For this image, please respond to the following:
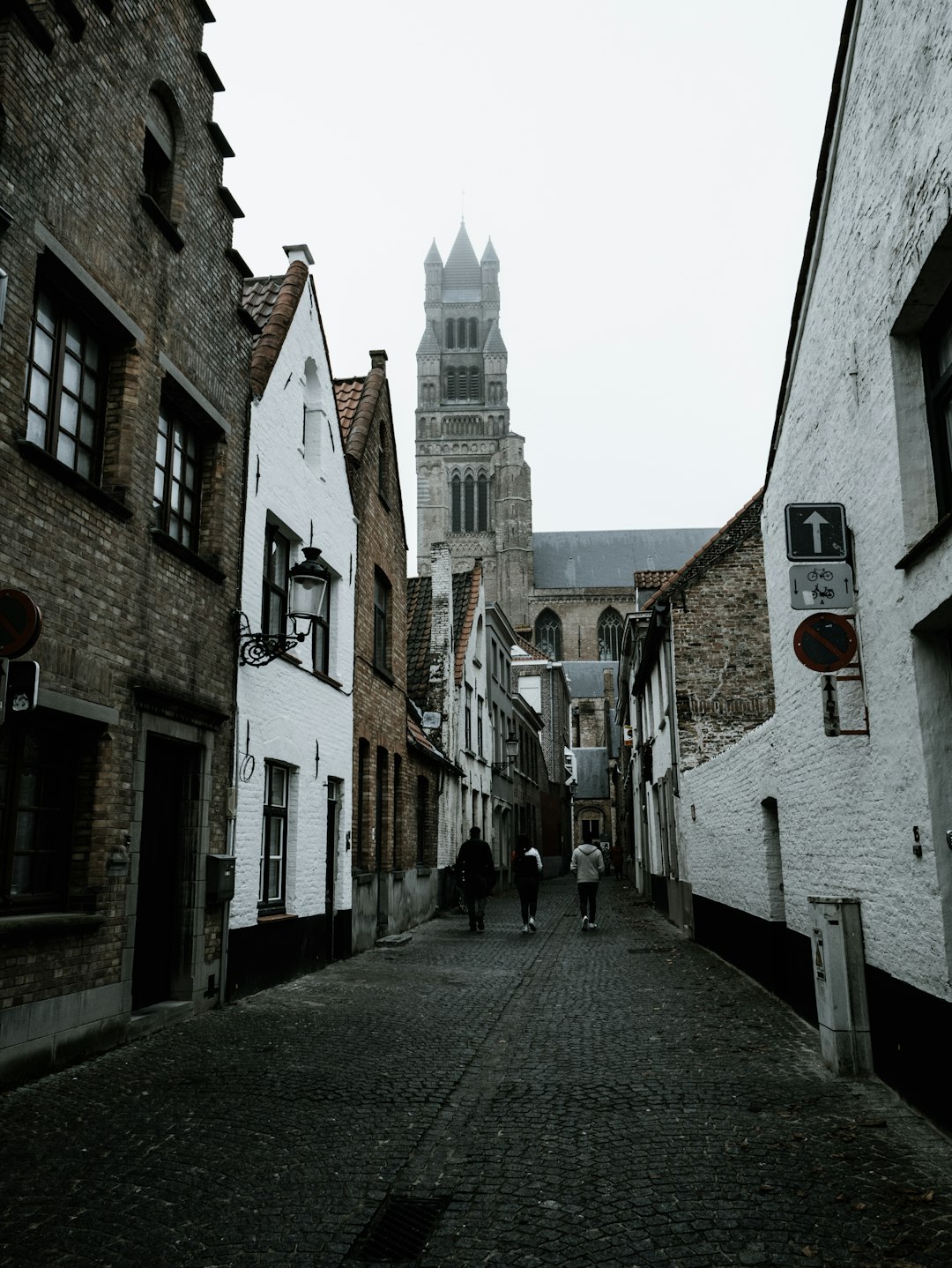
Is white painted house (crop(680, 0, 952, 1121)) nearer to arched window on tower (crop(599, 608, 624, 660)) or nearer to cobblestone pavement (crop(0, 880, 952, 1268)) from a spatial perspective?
cobblestone pavement (crop(0, 880, 952, 1268))

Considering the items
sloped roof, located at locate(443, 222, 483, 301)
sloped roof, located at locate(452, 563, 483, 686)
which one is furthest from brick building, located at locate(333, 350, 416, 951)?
sloped roof, located at locate(443, 222, 483, 301)

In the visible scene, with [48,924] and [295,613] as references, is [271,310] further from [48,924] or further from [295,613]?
[48,924]

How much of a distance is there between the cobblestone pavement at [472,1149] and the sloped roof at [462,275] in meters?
106

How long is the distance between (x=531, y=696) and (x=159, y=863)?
37071 millimetres

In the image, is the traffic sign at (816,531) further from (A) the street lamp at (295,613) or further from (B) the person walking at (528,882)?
(B) the person walking at (528,882)

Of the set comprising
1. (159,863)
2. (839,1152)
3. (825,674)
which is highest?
(825,674)

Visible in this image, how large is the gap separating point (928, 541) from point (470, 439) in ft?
291

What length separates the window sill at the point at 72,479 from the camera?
6960mm

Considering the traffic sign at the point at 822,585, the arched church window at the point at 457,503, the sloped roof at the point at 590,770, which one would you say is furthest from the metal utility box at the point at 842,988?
the arched church window at the point at 457,503

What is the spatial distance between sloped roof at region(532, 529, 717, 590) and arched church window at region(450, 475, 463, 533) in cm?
692

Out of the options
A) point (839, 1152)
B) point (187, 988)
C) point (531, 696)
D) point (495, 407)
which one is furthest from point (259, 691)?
point (495, 407)

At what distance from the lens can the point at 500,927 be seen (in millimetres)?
18703

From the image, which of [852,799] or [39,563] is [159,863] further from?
[852,799]

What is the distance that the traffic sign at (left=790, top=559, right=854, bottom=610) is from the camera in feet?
23.7
